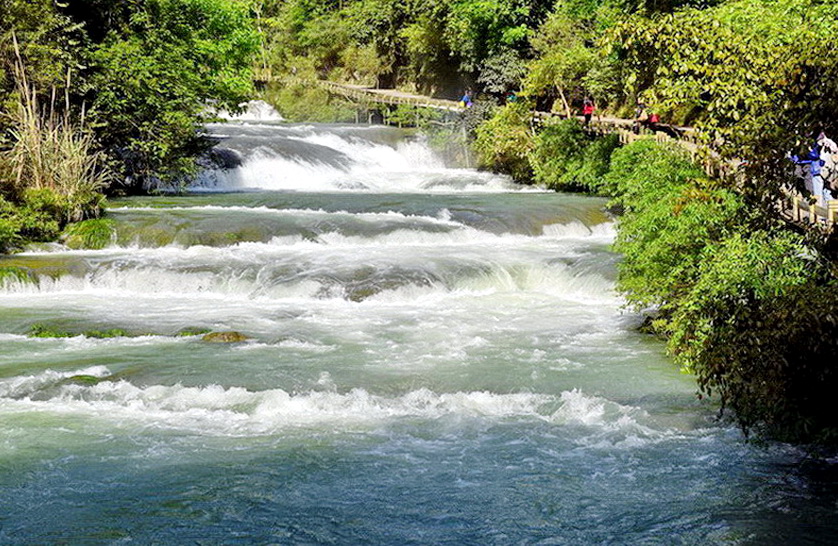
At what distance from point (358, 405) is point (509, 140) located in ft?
74.9

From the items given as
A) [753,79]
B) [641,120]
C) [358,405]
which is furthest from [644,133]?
[753,79]

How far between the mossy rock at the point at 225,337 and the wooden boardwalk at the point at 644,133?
269 inches

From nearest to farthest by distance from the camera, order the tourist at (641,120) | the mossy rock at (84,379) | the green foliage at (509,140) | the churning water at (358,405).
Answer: the churning water at (358,405) → the mossy rock at (84,379) → the tourist at (641,120) → the green foliage at (509,140)

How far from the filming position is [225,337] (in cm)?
1411

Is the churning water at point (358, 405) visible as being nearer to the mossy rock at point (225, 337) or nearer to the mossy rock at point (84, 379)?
the mossy rock at point (84, 379)

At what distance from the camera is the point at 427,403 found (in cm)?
1102

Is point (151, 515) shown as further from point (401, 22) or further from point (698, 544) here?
point (401, 22)

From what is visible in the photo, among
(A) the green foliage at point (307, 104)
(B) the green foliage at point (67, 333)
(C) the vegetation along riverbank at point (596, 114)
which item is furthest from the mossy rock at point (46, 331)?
(A) the green foliage at point (307, 104)

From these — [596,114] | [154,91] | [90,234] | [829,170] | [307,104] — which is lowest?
[90,234]

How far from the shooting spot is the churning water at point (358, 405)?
797 centimetres

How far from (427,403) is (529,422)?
127 cm

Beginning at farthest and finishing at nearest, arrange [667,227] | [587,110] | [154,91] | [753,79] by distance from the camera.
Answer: [587,110] < [154,91] < [667,227] < [753,79]

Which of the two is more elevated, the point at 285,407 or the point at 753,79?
the point at 753,79

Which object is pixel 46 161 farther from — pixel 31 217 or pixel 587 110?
pixel 587 110
